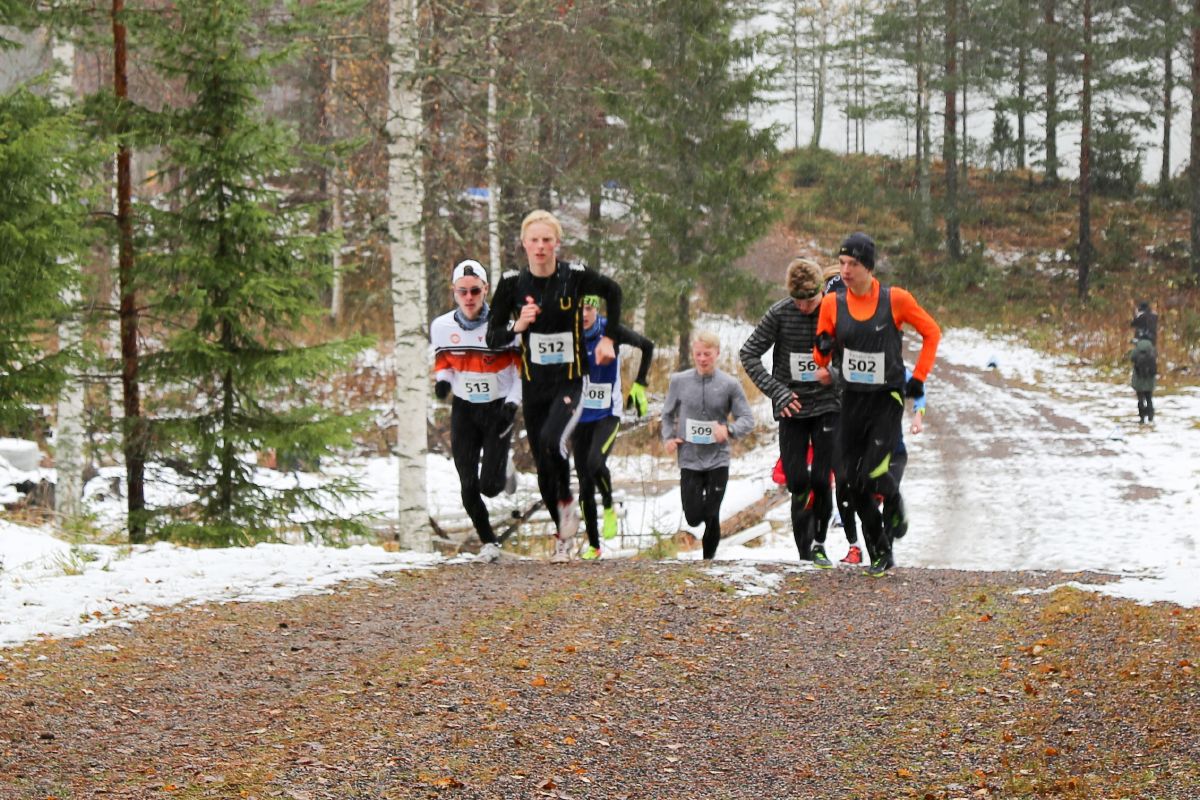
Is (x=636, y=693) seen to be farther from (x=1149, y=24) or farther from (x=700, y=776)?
(x=1149, y=24)

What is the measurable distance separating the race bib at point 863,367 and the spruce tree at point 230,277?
5.18m

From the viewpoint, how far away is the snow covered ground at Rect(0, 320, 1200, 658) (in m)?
7.53

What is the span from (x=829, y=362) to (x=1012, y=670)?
3.18m

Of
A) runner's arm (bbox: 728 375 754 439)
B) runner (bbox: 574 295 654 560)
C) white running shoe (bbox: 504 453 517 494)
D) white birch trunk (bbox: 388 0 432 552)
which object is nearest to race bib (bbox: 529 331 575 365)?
runner (bbox: 574 295 654 560)

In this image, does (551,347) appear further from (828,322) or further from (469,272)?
(828,322)

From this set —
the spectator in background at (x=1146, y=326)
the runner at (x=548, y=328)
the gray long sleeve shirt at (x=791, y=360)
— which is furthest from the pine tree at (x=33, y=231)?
the spectator in background at (x=1146, y=326)

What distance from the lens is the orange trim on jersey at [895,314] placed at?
8.07 metres

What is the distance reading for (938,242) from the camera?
48.7m

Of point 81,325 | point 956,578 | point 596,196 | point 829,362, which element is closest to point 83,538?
point 81,325

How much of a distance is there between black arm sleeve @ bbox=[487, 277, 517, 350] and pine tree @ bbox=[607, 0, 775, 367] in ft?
58.3

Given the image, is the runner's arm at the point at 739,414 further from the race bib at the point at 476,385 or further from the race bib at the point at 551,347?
the race bib at the point at 476,385

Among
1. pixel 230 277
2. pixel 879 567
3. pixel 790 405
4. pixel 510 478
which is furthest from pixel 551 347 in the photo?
pixel 230 277

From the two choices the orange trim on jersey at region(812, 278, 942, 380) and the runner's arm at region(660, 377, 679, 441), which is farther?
the runner's arm at region(660, 377, 679, 441)

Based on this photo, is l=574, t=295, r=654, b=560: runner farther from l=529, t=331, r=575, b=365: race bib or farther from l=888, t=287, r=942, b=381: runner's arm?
l=888, t=287, r=942, b=381: runner's arm
